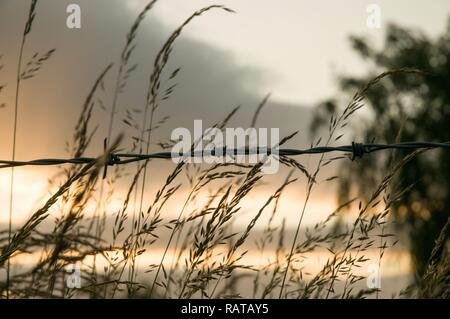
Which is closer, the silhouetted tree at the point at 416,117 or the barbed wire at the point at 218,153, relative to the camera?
the barbed wire at the point at 218,153

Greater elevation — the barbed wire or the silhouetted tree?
the silhouetted tree

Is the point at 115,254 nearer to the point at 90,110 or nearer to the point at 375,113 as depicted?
the point at 90,110

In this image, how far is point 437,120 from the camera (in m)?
18.7

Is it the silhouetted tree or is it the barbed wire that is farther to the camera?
the silhouetted tree

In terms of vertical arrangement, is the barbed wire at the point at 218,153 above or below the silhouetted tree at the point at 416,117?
below

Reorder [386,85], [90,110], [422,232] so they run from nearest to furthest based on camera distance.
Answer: [90,110]
[422,232]
[386,85]

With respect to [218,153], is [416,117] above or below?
above

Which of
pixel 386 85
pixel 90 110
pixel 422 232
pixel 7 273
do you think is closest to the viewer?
pixel 7 273

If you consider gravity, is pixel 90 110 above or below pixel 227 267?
above

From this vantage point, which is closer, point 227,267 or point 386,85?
point 227,267

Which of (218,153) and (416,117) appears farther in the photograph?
(416,117)

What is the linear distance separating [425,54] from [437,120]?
1691 mm
